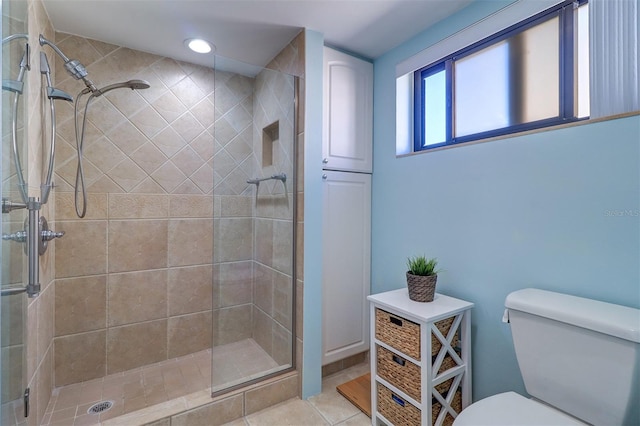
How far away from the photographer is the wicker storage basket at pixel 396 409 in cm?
137

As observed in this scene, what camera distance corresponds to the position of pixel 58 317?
183 centimetres

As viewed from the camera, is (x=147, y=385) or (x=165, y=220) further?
(x=165, y=220)

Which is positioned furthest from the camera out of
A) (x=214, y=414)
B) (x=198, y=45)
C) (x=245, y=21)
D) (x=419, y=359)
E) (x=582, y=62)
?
(x=198, y=45)

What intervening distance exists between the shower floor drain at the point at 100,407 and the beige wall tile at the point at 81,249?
2.56 ft

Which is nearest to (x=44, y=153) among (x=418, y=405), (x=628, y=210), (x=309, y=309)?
(x=309, y=309)

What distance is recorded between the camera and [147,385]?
1.85 m

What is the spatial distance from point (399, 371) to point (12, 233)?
A: 5.49ft

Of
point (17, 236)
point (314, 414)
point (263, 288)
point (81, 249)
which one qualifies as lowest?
point (314, 414)

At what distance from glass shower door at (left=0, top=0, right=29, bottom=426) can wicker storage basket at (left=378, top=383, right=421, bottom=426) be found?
4.92 feet

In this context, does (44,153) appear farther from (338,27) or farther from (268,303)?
(338,27)

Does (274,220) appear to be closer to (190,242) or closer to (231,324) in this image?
(231,324)

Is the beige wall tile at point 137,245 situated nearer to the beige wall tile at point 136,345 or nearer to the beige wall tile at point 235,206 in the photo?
the beige wall tile at point 136,345

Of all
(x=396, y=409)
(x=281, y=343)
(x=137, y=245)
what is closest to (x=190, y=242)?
(x=137, y=245)

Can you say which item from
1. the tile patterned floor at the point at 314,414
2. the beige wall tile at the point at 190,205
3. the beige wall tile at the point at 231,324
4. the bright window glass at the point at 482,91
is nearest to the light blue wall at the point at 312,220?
the tile patterned floor at the point at 314,414
